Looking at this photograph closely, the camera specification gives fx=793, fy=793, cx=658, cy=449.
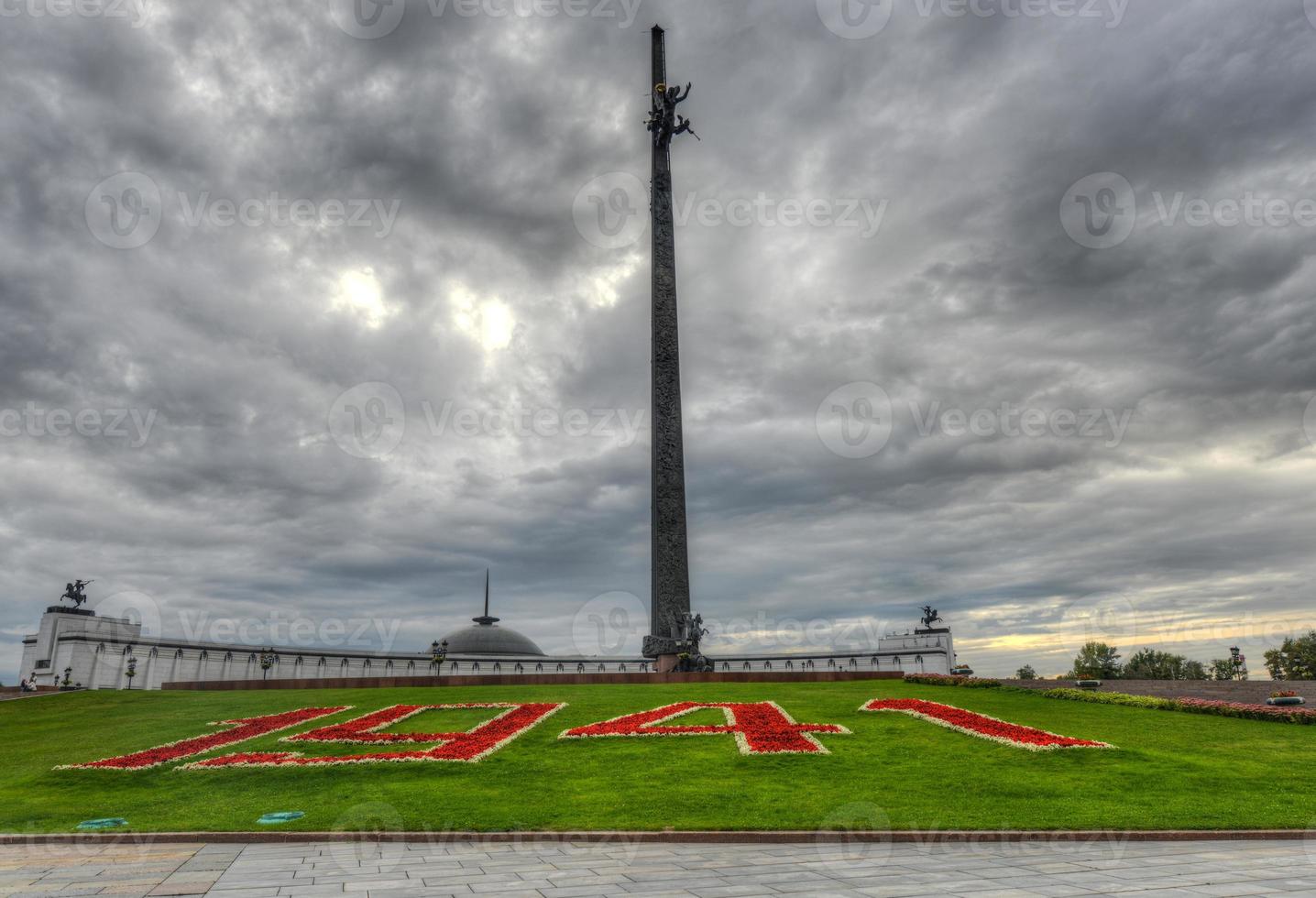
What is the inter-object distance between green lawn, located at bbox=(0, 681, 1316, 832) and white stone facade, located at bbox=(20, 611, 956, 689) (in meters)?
15.7

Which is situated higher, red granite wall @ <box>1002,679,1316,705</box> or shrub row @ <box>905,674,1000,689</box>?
shrub row @ <box>905,674,1000,689</box>

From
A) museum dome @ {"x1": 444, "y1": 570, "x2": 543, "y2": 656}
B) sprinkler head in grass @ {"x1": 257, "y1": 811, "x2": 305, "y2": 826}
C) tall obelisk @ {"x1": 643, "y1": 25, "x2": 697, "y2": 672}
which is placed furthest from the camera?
museum dome @ {"x1": 444, "y1": 570, "x2": 543, "y2": 656}

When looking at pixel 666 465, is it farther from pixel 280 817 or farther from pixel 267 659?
pixel 280 817

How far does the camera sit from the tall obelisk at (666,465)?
3672cm

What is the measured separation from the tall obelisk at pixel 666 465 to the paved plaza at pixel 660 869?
83.5 ft

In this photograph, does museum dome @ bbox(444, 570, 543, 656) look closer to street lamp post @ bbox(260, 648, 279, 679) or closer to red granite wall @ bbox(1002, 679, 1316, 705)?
street lamp post @ bbox(260, 648, 279, 679)

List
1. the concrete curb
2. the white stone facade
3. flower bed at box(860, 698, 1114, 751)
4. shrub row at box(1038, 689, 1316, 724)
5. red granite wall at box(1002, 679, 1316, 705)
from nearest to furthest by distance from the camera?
the concrete curb < flower bed at box(860, 698, 1114, 751) < shrub row at box(1038, 689, 1316, 724) < red granite wall at box(1002, 679, 1316, 705) < the white stone facade

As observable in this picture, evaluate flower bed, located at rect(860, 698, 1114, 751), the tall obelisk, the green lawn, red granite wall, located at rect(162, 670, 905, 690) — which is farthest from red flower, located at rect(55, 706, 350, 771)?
the tall obelisk

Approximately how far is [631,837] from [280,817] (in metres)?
5.37

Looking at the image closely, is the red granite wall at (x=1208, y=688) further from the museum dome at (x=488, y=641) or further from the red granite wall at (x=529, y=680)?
the museum dome at (x=488, y=641)

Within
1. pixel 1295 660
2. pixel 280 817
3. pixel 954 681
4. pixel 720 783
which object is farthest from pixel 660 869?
pixel 1295 660

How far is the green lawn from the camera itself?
11.6m

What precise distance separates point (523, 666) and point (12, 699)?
21.7 metres

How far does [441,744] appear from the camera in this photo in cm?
1700
